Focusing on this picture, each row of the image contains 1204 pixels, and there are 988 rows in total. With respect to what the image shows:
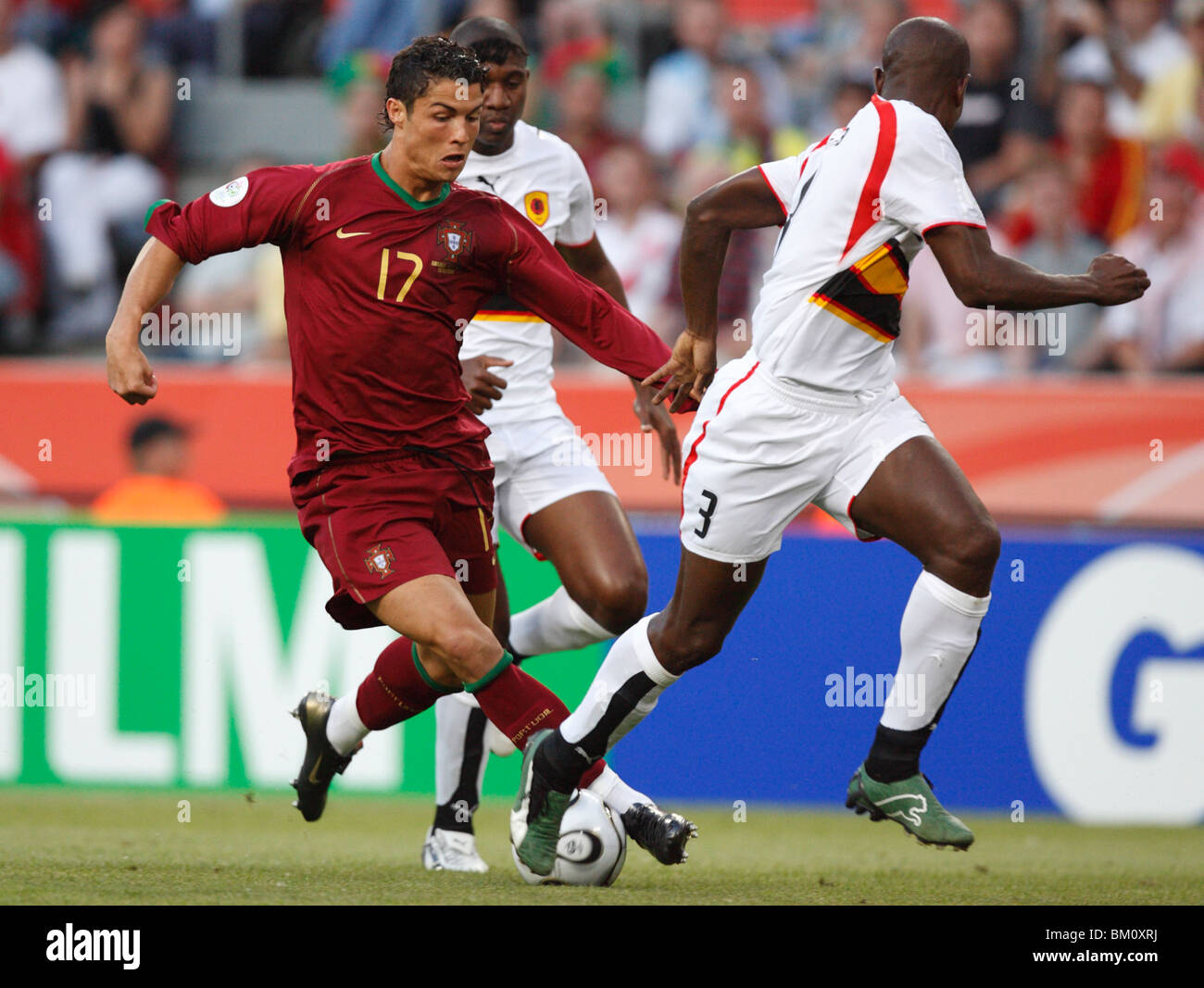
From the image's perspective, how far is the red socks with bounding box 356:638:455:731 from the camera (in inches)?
226

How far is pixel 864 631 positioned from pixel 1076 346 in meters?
3.32

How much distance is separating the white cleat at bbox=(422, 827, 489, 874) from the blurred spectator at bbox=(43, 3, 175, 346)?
21.0 feet

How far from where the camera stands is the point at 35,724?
7.85m

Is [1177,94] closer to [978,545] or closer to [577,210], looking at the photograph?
[577,210]

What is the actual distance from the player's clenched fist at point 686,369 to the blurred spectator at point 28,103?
25.9ft

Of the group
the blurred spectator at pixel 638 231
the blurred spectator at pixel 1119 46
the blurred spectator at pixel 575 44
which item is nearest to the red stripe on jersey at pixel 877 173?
the blurred spectator at pixel 638 231

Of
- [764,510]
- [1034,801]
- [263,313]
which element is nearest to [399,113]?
[764,510]

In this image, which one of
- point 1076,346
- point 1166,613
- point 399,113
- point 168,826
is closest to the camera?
point 399,113

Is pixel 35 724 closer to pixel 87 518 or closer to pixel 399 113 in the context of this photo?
pixel 87 518

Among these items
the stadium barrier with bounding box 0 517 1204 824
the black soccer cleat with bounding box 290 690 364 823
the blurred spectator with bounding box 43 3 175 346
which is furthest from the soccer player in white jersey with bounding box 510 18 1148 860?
the blurred spectator with bounding box 43 3 175 346

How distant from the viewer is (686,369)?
5418mm

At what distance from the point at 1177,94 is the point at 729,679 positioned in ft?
19.2

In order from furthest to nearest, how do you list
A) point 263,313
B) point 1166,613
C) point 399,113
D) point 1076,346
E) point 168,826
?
point 263,313
point 1076,346
point 1166,613
point 168,826
point 399,113

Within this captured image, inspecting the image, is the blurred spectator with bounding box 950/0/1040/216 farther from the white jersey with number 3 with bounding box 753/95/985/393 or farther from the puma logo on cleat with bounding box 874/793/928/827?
the puma logo on cleat with bounding box 874/793/928/827
